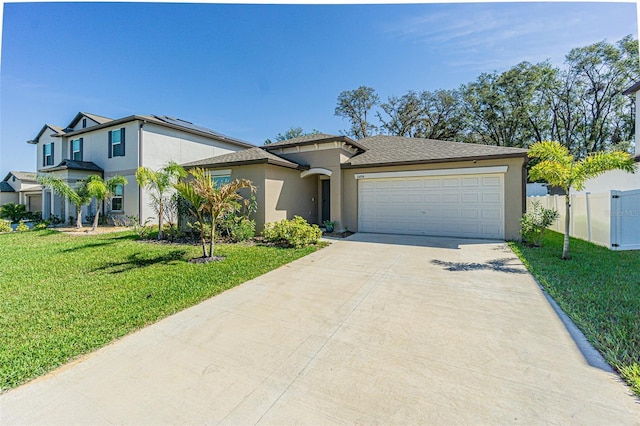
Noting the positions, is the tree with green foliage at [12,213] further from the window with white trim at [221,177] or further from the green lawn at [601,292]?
the green lawn at [601,292]

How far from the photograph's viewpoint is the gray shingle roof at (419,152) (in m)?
10.3

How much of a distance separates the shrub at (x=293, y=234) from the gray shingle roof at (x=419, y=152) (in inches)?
165

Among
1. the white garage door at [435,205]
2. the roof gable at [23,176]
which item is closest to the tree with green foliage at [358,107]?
the white garage door at [435,205]

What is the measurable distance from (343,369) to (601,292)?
501 centimetres

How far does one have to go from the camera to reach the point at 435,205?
11141mm

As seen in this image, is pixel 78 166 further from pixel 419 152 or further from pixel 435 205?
pixel 435 205

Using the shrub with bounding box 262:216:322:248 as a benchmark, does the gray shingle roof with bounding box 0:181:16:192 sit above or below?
above

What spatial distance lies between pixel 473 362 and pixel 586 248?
28.7 ft

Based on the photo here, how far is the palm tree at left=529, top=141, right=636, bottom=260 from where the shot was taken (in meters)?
7.00

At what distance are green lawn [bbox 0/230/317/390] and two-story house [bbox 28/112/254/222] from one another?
6150mm

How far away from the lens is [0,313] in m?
4.35

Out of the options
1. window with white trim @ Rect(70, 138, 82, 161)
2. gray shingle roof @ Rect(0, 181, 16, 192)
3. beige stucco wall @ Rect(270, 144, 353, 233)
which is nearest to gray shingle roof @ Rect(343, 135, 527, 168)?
beige stucco wall @ Rect(270, 144, 353, 233)

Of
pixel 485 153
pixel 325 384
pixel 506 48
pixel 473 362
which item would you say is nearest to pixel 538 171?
pixel 485 153

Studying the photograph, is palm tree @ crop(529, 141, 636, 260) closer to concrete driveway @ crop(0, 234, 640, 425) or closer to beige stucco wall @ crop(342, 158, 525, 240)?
beige stucco wall @ crop(342, 158, 525, 240)
